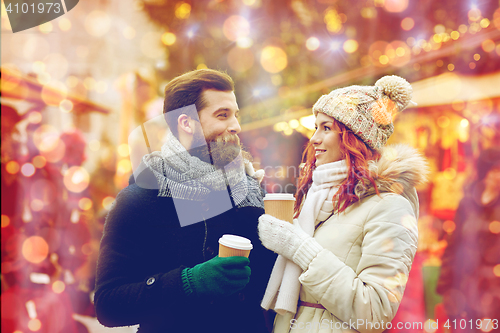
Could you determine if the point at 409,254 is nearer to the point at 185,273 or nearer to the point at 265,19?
the point at 185,273

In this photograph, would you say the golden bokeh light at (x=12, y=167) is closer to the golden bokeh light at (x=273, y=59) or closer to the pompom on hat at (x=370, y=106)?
the golden bokeh light at (x=273, y=59)

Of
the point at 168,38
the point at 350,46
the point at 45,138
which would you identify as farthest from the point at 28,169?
the point at 350,46

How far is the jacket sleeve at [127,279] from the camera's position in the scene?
50.3 inches

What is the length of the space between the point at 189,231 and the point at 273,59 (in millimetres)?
2761

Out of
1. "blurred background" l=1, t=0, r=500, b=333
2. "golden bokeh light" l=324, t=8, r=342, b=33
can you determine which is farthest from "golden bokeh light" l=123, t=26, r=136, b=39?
"golden bokeh light" l=324, t=8, r=342, b=33

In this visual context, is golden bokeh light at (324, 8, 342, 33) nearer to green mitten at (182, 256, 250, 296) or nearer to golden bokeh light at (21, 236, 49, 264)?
green mitten at (182, 256, 250, 296)

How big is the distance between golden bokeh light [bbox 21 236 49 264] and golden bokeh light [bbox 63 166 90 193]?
0.65 metres

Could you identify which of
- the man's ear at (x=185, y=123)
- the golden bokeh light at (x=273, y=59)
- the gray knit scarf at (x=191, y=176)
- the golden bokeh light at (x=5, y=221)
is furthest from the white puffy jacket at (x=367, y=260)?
the golden bokeh light at (x=5, y=221)

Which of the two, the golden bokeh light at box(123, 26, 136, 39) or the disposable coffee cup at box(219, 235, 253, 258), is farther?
the golden bokeh light at box(123, 26, 136, 39)

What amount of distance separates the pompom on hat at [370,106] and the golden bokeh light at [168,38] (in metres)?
2.47

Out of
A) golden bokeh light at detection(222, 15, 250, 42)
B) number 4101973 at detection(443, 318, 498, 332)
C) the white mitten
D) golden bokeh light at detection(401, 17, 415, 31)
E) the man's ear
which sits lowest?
number 4101973 at detection(443, 318, 498, 332)

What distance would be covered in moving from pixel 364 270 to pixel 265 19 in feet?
10.3

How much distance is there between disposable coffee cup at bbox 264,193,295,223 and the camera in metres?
1.44

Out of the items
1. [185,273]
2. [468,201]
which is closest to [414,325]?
[468,201]
